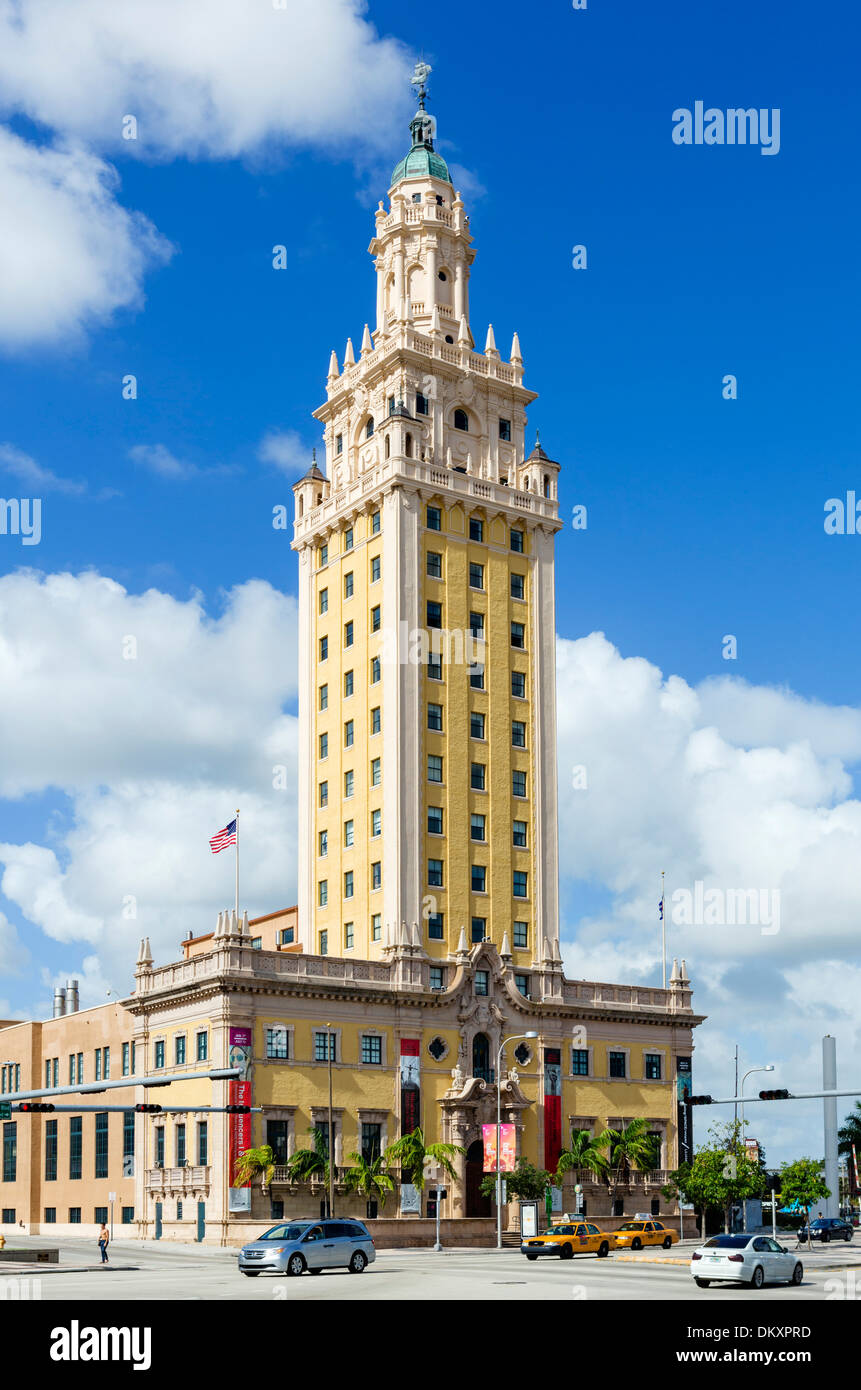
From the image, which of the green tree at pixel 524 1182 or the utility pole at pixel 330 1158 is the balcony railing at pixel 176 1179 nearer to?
the utility pole at pixel 330 1158

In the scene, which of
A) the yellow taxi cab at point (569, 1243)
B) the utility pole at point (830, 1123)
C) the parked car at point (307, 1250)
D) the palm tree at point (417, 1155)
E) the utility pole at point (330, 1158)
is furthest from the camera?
the utility pole at point (830, 1123)

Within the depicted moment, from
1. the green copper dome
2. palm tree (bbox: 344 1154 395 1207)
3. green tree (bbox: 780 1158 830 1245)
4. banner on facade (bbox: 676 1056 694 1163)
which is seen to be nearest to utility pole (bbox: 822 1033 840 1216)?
green tree (bbox: 780 1158 830 1245)

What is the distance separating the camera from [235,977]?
76188mm

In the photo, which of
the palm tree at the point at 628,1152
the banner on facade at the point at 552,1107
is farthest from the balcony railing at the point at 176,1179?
the palm tree at the point at 628,1152

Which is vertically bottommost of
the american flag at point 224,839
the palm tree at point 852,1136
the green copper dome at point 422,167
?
the palm tree at point 852,1136

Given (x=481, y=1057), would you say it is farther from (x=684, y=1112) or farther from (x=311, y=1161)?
(x=684, y=1112)

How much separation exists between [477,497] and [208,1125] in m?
39.6

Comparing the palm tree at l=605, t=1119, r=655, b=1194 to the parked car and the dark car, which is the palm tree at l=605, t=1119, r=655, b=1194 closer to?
the dark car

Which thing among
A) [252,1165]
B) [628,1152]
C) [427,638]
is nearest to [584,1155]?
[628,1152]

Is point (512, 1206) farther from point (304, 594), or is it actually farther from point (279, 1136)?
point (304, 594)

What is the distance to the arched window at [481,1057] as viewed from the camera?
281 feet

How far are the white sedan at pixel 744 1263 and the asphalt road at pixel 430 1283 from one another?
410 mm

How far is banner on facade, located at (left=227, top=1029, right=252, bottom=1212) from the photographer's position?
242 feet
